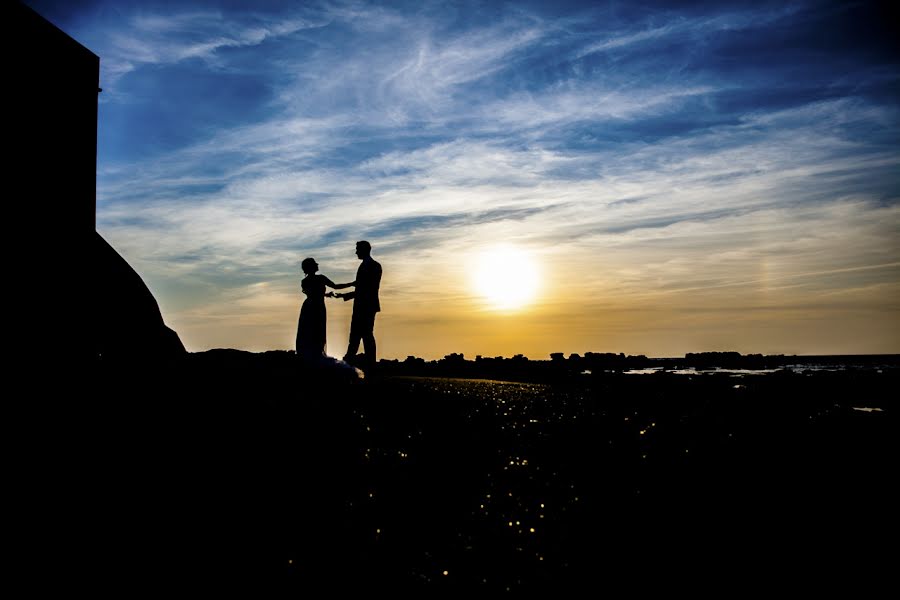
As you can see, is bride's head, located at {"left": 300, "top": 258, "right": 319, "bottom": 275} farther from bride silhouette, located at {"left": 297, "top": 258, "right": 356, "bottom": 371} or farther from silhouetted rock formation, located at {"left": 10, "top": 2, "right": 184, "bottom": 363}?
silhouetted rock formation, located at {"left": 10, "top": 2, "right": 184, "bottom": 363}

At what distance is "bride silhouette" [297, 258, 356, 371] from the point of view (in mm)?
13031

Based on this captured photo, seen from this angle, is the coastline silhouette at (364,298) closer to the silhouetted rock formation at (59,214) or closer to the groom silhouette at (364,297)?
the groom silhouette at (364,297)

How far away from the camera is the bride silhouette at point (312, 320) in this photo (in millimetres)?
13031

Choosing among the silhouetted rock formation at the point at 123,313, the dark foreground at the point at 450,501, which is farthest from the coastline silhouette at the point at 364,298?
the dark foreground at the point at 450,501

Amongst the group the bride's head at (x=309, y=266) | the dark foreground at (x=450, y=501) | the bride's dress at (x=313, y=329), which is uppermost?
the bride's head at (x=309, y=266)

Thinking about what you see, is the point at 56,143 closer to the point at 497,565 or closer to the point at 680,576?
the point at 497,565

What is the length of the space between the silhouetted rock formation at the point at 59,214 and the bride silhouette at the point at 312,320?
13.0 feet

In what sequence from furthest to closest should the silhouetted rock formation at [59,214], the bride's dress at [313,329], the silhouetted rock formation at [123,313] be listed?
the silhouetted rock formation at [123,313] → the bride's dress at [313,329] → the silhouetted rock formation at [59,214]

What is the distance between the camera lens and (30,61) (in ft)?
41.0

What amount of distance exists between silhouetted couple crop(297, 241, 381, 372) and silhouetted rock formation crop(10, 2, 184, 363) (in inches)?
160

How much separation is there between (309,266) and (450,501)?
9.70 metres

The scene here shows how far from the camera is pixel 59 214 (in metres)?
13.1

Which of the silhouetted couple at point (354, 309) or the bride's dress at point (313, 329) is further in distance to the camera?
the silhouetted couple at point (354, 309)

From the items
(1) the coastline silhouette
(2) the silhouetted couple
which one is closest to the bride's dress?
(2) the silhouetted couple
